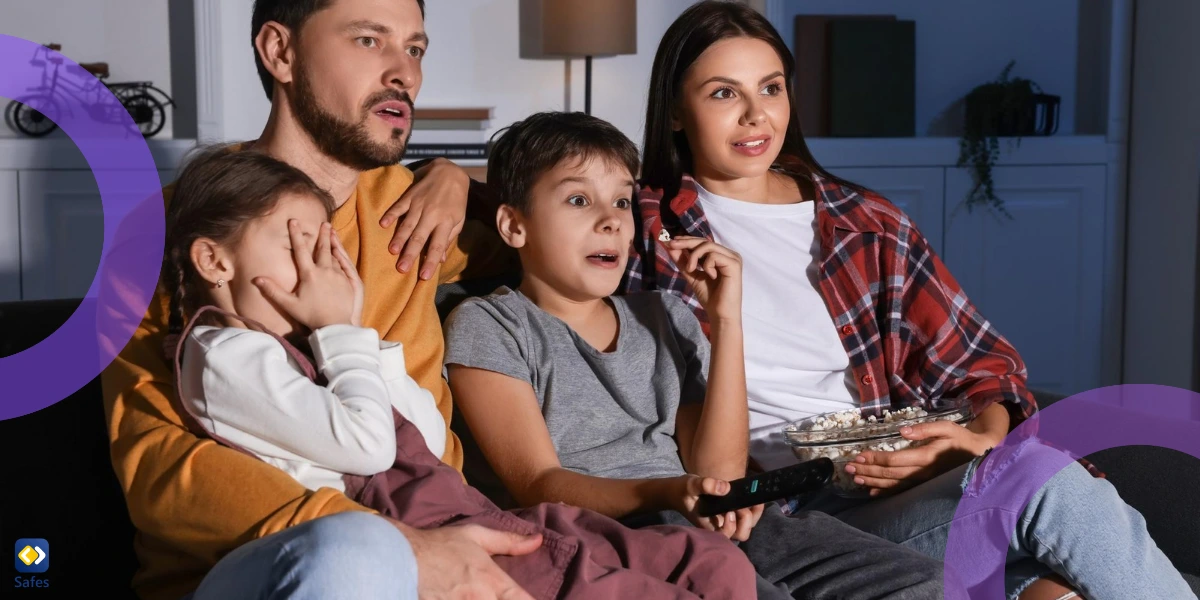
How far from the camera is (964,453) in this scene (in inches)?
63.7

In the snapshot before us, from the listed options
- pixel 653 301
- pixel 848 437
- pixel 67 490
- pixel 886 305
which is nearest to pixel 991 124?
pixel 886 305

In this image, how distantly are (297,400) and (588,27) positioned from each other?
2.58 m

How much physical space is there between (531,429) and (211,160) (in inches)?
20.1

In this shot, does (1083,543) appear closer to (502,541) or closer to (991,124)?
(502,541)

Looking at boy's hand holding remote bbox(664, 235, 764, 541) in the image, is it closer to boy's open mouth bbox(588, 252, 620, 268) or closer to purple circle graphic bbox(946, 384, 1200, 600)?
boy's open mouth bbox(588, 252, 620, 268)

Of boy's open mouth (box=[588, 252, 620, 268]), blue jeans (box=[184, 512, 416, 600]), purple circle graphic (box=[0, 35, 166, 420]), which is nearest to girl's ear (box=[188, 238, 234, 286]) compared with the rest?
purple circle graphic (box=[0, 35, 166, 420])

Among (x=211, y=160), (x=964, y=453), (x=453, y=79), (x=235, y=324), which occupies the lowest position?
(x=964, y=453)

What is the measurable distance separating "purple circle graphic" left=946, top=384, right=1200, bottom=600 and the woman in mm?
64

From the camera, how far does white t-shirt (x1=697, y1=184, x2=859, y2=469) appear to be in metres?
1.76

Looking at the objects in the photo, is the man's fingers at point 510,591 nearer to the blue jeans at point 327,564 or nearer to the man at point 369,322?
the man at point 369,322

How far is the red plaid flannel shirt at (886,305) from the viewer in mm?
1829

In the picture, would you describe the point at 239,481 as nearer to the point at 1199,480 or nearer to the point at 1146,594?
the point at 1146,594

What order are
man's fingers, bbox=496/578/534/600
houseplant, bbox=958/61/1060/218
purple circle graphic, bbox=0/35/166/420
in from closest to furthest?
man's fingers, bbox=496/578/534/600 → purple circle graphic, bbox=0/35/166/420 → houseplant, bbox=958/61/1060/218

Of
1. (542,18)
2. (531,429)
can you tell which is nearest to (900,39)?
(542,18)
